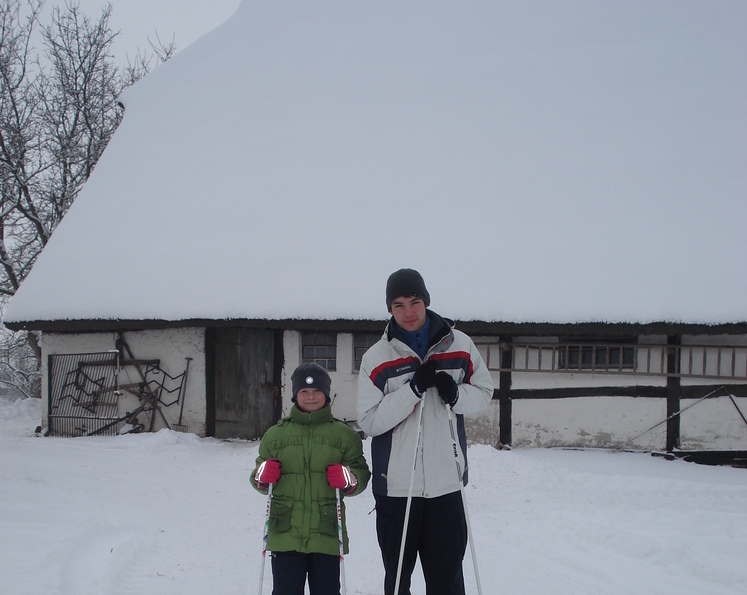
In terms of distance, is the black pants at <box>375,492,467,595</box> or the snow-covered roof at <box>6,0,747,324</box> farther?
the snow-covered roof at <box>6,0,747,324</box>

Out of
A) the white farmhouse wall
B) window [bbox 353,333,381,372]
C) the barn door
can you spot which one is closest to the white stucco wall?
window [bbox 353,333,381,372]

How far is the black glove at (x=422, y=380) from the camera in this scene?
9.07 feet

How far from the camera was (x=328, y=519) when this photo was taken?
2887 millimetres

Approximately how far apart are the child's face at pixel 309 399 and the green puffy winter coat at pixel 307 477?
0.11 ft

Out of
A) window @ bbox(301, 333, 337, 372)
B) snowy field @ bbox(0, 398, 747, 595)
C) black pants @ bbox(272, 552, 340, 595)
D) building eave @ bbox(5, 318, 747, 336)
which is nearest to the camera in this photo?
black pants @ bbox(272, 552, 340, 595)

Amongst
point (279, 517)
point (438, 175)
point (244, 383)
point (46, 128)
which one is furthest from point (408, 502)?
point (46, 128)

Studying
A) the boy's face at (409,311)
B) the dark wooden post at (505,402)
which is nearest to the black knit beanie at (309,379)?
the boy's face at (409,311)

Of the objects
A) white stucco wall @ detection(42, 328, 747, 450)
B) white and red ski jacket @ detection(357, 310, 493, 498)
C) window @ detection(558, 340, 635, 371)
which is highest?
white and red ski jacket @ detection(357, 310, 493, 498)

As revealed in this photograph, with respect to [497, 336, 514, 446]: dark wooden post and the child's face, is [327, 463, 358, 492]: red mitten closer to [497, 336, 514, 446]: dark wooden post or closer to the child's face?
the child's face

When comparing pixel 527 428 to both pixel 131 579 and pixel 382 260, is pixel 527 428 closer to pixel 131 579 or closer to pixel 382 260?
pixel 382 260

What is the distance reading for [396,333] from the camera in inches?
116

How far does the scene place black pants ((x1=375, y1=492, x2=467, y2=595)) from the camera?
2785mm

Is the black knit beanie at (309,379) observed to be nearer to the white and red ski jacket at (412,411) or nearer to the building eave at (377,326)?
the white and red ski jacket at (412,411)

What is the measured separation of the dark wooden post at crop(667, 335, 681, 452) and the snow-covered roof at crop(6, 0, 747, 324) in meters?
0.64
